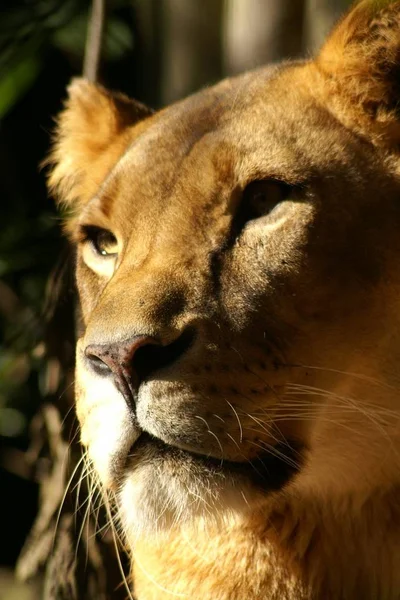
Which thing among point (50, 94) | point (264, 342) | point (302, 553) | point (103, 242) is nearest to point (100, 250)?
point (103, 242)

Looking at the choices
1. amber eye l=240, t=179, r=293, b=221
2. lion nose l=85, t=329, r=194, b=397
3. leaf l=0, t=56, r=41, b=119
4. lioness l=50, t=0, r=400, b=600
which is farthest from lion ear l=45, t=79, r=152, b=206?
lion nose l=85, t=329, r=194, b=397

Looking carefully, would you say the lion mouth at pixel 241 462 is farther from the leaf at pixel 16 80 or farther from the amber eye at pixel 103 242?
the leaf at pixel 16 80

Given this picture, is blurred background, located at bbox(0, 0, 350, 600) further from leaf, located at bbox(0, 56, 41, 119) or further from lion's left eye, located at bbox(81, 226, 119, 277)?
lion's left eye, located at bbox(81, 226, 119, 277)

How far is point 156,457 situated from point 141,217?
0.49 meters

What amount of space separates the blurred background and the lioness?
513 millimetres

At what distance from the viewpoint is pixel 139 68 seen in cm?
396

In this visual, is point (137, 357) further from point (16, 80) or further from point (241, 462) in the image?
point (16, 80)

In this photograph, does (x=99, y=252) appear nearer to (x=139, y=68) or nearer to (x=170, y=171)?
(x=170, y=171)

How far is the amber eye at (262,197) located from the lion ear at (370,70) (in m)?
0.21

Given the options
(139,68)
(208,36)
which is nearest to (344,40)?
→ (208,36)

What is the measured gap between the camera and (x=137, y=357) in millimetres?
1673

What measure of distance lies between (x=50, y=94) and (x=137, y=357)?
2912mm

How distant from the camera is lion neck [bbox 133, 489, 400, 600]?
6.37ft

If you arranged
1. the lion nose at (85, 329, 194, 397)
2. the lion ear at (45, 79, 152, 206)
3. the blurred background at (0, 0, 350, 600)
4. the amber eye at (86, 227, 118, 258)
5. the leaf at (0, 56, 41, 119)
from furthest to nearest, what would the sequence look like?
1. the blurred background at (0, 0, 350, 600)
2. the leaf at (0, 56, 41, 119)
3. the lion ear at (45, 79, 152, 206)
4. the amber eye at (86, 227, 118, 258)
5. the lion nose at (85, 329, 194, 397)
